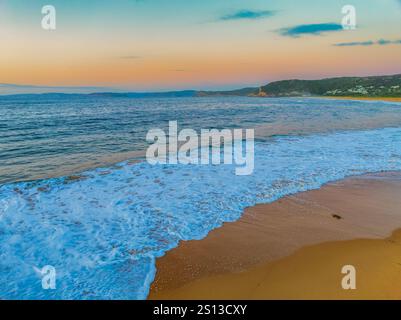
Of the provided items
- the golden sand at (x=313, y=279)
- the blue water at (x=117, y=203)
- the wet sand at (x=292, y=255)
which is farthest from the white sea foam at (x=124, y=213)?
the golden sand at (x=313, y=279)

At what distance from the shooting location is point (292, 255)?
5.36 metres

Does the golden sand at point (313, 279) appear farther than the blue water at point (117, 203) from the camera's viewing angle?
No

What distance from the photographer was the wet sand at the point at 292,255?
4363 mm

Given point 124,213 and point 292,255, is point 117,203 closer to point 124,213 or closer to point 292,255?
point 124,213

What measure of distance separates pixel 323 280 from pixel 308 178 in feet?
20.3

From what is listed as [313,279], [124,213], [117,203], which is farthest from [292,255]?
[117,203]

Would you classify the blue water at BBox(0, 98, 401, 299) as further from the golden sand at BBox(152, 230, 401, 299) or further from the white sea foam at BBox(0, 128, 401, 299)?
the golden sand at BBox(152, 230, 401, 299)

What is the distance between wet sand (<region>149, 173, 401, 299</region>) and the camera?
14.3ft

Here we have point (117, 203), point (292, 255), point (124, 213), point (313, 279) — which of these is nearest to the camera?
point (313, 279)

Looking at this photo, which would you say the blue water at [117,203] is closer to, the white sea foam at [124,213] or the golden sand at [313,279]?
the white sea foam at [124,213]

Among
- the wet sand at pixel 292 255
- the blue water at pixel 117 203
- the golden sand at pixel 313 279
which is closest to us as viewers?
the golden sand at pixel 313 279

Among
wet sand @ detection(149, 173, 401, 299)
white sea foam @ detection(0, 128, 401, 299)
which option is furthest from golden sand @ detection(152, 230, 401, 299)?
white sea foam @ detection(0, 128, 401, 299)

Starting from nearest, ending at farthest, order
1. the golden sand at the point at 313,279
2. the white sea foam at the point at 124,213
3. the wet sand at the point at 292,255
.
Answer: the golden sand at the point at 313,279
the wet sand at the point at 292,255
the white sea foam at the point at 124,213
